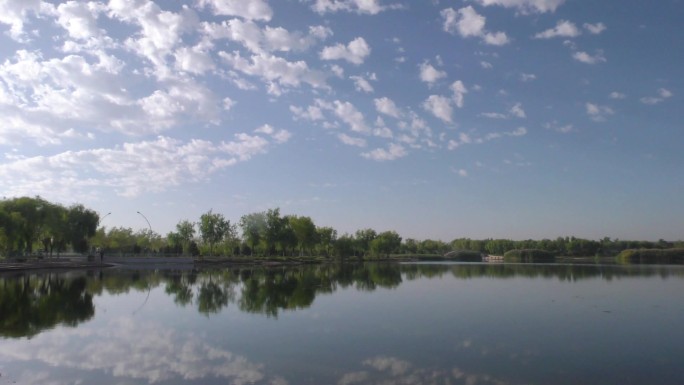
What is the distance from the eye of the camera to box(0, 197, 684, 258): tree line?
206ft

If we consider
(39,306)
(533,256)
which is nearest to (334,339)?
(39,306)

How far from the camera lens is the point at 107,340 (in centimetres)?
1711

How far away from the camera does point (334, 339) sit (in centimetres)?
1756

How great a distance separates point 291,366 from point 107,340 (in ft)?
24.5

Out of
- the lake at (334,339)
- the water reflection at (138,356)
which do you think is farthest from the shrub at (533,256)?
the water reflection at (138,356)

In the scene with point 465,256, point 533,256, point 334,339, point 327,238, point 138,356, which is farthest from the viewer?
point 465,256

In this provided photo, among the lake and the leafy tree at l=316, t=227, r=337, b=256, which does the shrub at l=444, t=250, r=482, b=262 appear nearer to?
the leafy tree at l=316, t=227, r=337, b=256

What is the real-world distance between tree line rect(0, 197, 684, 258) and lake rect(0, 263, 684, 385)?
1456 inches

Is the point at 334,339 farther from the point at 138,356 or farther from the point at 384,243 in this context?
the point at 384,243

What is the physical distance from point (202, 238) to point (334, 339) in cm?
8676

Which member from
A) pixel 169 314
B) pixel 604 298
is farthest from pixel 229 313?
pixel 604 298

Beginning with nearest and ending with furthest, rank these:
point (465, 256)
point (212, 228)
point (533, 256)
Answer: point (212, 228), point (533, 256), point (465, 256)

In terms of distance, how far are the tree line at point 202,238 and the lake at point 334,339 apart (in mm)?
36984

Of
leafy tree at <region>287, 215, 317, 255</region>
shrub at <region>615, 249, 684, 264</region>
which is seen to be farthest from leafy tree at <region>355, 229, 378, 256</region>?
shrub at <region>615, 249, 684, 264</region>
